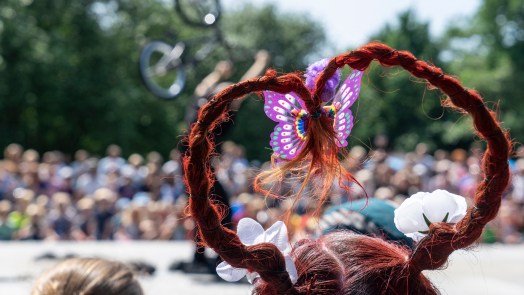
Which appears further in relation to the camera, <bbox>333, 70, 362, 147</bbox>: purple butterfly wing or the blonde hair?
the blonde hair

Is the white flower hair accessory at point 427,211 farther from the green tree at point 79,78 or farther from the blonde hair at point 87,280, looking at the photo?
the green tree at point 79,78

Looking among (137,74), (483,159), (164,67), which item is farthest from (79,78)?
(483,159)

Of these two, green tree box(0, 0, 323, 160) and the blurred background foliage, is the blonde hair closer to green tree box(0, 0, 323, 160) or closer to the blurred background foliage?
the blurred background foliage

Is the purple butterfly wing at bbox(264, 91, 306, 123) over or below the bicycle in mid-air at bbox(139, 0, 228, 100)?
below

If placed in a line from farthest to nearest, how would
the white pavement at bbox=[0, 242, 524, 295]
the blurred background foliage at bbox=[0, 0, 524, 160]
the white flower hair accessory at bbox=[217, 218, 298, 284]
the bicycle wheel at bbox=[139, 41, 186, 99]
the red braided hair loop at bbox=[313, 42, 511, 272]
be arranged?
the blurred background foliage at bbox=[0, 0, 524, 160] → the bicycle wheel at bbox=[139, 41, 186, 99] → the white pavement at bbox=[0, 242, 524, 295] → the white flower hair accessory at bbox=[217, 218, 298, 284] → the red braided hair loop at bbox=[313, 42, 511, 272]

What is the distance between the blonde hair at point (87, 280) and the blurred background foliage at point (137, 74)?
14676 millimetres

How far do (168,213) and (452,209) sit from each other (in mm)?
7432

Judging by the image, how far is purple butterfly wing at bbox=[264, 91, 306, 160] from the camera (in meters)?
1.19

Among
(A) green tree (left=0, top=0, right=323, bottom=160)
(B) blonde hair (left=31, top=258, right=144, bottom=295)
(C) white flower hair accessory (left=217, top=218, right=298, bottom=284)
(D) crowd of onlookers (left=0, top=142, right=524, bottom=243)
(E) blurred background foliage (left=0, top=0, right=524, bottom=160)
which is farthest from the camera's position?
(E) blurred background foliage (left=0, top=0, right=524, bottom=160)

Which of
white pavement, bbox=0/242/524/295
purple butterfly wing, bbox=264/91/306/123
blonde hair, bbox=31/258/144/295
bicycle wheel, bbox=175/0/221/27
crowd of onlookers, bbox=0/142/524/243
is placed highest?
bicycle wheel, bbox=175/0/221/27

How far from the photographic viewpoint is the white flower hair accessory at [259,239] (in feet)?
3.63

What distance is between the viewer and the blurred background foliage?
2179 centimetres

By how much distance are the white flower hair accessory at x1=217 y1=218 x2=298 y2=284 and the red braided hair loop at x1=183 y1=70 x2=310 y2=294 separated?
26 millimetres

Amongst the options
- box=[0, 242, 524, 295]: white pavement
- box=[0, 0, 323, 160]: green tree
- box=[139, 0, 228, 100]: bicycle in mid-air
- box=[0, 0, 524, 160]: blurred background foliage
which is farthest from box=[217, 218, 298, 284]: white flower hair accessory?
box=[0, 0, 323, 160]: green tree
